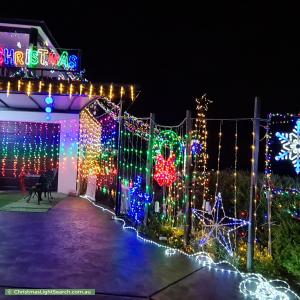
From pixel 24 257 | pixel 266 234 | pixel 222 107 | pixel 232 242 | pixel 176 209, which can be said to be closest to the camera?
pixel 24 257

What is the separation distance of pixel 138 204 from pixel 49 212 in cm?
242

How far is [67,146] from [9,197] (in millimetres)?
2540

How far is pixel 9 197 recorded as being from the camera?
11734 mm

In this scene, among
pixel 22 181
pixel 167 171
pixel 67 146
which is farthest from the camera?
pixel 22 181

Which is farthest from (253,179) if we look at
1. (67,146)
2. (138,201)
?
(67,146)

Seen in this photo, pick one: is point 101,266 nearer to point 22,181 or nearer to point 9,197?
point 9,197

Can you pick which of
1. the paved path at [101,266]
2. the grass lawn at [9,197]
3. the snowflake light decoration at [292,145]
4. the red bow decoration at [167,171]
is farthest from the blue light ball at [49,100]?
the snowflake light decoration at [292,145]

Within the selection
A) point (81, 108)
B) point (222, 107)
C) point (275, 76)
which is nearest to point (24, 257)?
point (81, 108)

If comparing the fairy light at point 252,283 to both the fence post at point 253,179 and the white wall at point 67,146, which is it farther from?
the white wall at point 67,146

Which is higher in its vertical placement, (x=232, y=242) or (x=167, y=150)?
(x=167, y=150)

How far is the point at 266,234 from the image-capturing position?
18.5 feet

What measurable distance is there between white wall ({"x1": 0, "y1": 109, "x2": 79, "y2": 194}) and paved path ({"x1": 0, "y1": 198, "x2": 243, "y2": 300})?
5637mm

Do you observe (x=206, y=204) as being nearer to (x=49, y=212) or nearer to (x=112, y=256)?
(x=112, y=256)

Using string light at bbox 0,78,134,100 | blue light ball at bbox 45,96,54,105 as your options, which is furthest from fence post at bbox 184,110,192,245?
blue light ball at bbox 45,96,54,105
